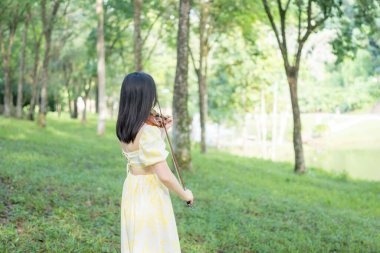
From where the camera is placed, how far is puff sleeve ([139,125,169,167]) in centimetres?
338

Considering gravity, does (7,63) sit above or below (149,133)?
above

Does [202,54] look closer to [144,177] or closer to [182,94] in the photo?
[182,94]

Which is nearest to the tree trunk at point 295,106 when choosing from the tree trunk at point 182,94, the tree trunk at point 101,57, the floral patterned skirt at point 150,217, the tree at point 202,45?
the tree trunk at point 182,94

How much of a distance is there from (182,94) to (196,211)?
4457 millimetres

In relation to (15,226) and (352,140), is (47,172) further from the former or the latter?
(352,140)

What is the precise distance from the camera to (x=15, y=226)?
20.7ft

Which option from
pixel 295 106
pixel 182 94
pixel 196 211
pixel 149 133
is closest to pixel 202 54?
pixel 295 106

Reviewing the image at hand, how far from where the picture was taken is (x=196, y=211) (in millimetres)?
8531

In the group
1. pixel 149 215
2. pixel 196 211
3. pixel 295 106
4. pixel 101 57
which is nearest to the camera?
pixel 149 215

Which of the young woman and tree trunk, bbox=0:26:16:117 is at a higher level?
tree trunk, bbox=0:26:16:117

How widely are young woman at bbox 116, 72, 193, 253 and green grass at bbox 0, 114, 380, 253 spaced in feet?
7.99


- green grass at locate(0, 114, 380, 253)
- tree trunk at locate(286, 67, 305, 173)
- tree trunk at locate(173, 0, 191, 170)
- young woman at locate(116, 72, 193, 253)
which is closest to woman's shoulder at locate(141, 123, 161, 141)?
young woman at locate(116, 72, 193, 253)

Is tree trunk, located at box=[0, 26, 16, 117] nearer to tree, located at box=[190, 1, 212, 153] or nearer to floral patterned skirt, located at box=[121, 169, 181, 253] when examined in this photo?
tree, located at box=[190, 1, 212, 153]

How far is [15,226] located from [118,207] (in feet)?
7.04
